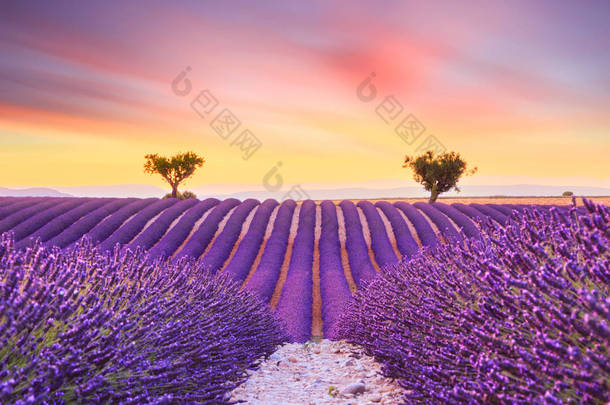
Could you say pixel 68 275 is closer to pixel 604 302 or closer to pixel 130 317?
pixel 130 317

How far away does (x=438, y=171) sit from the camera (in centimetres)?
2883

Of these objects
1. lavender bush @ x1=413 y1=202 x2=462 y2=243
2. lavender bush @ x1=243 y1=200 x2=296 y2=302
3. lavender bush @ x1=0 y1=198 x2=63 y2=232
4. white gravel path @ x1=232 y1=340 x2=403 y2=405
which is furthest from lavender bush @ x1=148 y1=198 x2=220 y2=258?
lavender bush @ x1=413 y1=202 x2=462 y2=243

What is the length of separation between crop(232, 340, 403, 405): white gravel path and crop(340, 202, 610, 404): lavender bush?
391 mm

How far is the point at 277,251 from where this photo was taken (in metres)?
14.6

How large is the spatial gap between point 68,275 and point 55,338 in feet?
1.92

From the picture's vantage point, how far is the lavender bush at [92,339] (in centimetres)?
233

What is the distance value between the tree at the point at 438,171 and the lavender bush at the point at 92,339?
26.6 m

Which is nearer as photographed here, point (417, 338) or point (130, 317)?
point (130, 317)

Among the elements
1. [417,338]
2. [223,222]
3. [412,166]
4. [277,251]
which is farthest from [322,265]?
[412,166]

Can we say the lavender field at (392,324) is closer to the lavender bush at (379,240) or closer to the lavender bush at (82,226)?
the lavender bush at (379,240)

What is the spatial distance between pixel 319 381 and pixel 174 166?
29265 mm

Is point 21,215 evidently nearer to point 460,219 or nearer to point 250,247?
point 250,247

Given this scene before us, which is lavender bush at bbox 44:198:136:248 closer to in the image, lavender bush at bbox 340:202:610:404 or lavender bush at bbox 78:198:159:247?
lavender bush at bbox 78:198:159:247

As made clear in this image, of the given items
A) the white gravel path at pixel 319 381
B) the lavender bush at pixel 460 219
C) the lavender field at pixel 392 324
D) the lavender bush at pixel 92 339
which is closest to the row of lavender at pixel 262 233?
the lavender bush at pixel 460 219
